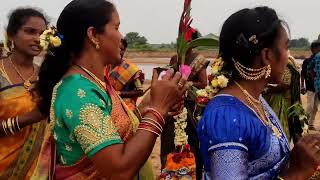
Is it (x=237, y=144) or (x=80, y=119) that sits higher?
(x=80, y=119)

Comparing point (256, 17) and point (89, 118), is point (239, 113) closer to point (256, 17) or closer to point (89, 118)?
point (256, 17)

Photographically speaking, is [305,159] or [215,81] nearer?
[305,159]

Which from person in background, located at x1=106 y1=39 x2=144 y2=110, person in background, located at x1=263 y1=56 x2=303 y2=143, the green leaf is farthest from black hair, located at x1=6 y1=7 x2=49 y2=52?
person in background, located at x1=263 y1=56 x2=303 y2=143

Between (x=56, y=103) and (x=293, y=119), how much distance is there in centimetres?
429

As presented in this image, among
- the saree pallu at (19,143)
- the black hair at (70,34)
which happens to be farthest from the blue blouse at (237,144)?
the saree pallu at (19,143)

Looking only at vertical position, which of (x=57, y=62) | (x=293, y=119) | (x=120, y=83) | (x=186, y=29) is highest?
(x=186, y=29)

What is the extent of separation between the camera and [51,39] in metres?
2.50

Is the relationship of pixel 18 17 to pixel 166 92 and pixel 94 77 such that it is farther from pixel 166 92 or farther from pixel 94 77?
pixel 166 92

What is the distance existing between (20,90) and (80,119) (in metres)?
2.10

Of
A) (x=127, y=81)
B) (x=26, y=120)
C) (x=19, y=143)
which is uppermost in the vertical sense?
(x=26, y=120)

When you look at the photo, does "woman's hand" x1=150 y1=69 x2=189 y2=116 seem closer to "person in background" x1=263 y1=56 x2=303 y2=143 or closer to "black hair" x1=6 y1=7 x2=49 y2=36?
"black hair" x1=6 y1=7 x2=49 y2=36

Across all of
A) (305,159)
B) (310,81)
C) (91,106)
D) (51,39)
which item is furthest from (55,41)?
(310,81)

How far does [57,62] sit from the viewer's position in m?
2.53

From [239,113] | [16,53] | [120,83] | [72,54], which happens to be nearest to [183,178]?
[239,113]
